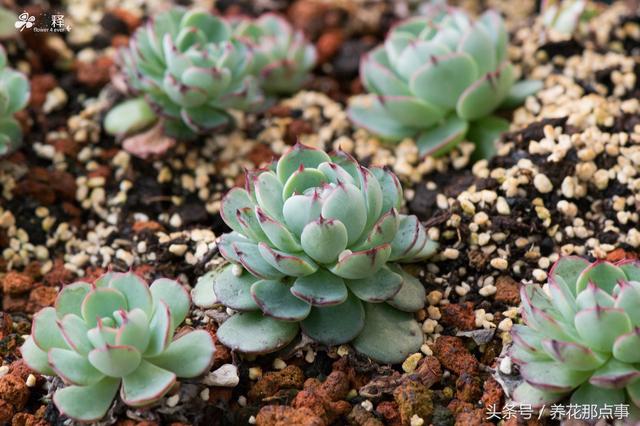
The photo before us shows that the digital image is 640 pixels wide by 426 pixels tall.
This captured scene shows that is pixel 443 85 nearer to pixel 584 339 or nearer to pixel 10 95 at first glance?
pixel 584 339

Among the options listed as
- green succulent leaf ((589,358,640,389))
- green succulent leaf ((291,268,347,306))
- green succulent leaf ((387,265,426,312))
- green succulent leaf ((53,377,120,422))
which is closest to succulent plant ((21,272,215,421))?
green succulent leaf ((53,377,120,422))

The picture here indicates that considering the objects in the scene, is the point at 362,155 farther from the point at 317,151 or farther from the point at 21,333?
the point at 21,333

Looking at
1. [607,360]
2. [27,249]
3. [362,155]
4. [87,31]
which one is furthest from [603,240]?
[87,31]

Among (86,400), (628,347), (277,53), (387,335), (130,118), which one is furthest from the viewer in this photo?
(277,53)

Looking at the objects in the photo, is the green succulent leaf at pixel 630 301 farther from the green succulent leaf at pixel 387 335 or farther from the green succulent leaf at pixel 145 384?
the green succulent leaf at pixel 145 384

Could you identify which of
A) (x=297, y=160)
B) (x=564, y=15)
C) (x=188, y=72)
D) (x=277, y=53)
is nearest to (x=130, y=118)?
(x=188, y=72)

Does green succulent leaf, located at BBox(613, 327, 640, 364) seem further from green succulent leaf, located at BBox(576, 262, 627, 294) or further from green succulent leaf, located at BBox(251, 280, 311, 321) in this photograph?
green succulent leaf, located at BBox(251, 280, 311, 321)
